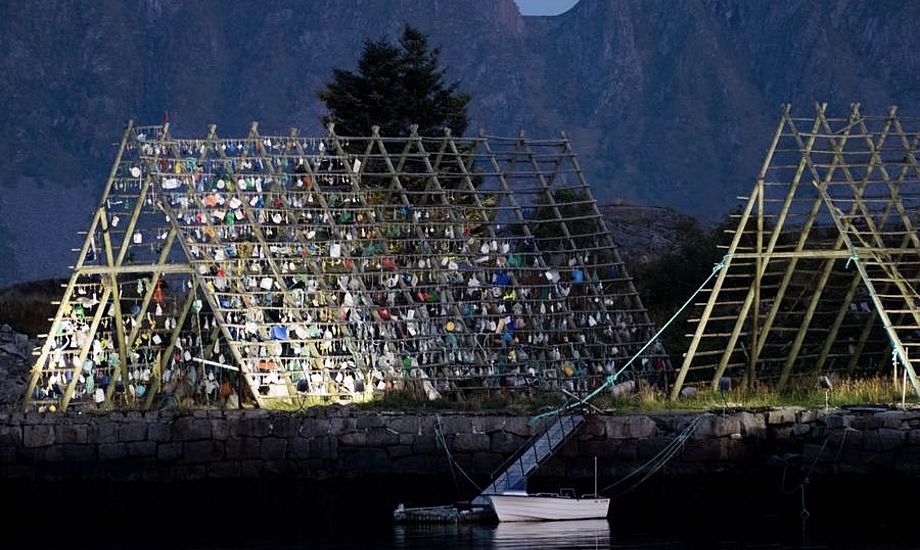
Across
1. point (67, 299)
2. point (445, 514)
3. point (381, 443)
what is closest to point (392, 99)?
point (67, 299)

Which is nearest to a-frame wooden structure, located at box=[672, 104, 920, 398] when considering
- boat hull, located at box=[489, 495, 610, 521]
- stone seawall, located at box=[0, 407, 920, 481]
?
stone seawall, located at box=[0, 407, 920, 481]

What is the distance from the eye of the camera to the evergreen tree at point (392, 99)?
6625 cm

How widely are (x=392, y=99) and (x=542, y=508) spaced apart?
35.9m

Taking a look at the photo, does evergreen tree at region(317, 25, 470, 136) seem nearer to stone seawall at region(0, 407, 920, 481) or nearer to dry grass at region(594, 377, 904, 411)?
dry grass at region(594, 377, 904, 411)

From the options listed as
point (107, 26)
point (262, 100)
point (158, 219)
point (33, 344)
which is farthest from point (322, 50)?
point (33, 344)

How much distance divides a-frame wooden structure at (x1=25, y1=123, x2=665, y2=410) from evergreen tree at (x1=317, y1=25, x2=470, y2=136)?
75.2ft

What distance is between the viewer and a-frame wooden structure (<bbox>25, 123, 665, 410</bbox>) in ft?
129

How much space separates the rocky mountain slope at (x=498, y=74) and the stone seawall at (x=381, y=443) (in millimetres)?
102142

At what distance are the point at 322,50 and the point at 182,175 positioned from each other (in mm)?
114403

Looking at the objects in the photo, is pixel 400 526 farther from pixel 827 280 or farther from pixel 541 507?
pixel 827 280

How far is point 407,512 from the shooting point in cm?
3319

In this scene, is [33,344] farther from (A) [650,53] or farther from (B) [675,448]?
(A) [650,53]

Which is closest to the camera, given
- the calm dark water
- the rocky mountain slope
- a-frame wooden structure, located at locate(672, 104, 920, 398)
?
the calm dark water

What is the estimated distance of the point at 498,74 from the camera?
153250 millimetres
